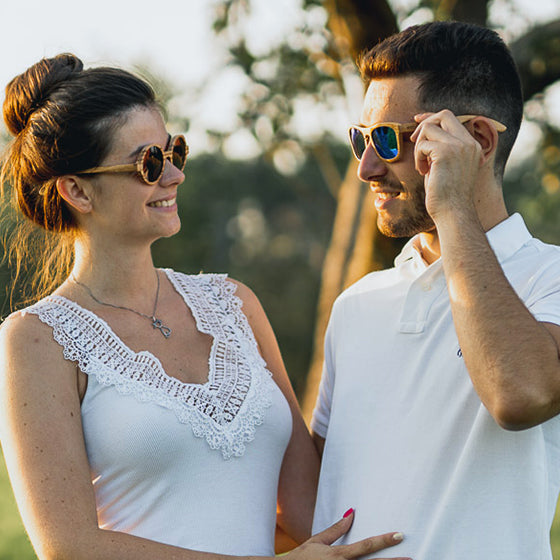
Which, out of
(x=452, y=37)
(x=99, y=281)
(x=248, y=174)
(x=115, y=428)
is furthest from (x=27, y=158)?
(x=248, y=174)

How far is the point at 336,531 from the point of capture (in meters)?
2.57

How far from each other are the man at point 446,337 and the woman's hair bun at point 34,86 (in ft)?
3.64

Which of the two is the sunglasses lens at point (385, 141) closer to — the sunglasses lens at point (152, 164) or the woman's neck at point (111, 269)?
the sunglasses lens at point (152, 164)

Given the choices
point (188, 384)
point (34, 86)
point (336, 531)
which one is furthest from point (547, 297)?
point (34, 86)

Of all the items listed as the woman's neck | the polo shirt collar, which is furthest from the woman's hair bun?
the polo shirt collar

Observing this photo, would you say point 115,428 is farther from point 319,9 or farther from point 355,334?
point 319,9

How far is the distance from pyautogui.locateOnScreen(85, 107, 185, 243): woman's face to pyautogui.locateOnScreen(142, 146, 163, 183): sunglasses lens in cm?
4

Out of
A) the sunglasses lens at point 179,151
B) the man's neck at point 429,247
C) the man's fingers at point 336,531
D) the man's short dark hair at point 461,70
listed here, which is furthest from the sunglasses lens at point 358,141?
the man's fingers at point 336,531

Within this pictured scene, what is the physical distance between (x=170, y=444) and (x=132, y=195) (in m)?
0.92

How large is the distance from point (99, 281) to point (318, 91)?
567 cm

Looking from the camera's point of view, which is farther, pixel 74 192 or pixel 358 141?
pixel 74 192

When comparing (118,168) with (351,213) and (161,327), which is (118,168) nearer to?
(161,327)

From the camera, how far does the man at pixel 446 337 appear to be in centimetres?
217

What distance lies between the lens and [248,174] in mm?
30812
